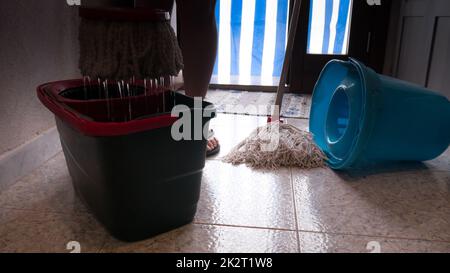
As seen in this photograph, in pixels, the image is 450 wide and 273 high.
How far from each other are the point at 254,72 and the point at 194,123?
156cm

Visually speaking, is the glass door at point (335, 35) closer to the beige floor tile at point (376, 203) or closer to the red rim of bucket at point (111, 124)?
the beige floor tile at point (376, 203)

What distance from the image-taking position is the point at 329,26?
1998mm

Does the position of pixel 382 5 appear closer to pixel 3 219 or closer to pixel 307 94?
pixel 307 94

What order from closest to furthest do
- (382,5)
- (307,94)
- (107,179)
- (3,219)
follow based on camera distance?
(107,179) → (3,219) → (382,5) → (307,94)

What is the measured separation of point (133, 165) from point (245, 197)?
1.06 ft

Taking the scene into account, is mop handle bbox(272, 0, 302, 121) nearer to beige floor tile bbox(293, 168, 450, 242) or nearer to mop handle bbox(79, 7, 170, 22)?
beige floor tile bbox(293, 168, 450, 242)

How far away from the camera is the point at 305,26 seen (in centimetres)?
198

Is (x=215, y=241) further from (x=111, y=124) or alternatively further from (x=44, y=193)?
(x=44, y=193)

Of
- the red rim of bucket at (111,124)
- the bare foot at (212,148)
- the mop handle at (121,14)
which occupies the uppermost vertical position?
the mop handle at (121,14)

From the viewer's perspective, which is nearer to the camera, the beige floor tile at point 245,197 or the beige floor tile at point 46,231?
the beige floor tile at point 46,231

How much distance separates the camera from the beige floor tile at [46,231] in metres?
0.63

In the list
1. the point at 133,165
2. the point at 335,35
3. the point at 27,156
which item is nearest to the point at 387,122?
the point at 133,165

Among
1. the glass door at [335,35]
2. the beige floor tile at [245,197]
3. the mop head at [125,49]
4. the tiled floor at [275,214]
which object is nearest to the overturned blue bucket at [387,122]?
the tiled floor at [275,214]
